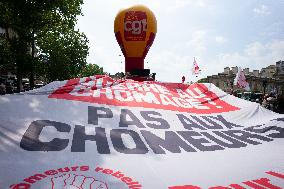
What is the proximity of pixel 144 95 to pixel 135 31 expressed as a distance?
33.1 ft

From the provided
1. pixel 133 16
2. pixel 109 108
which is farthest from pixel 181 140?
pixel 133 16

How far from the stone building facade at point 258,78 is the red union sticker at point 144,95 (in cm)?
8204

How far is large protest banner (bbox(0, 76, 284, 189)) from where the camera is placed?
12.3 ft

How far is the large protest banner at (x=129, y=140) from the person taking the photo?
376 centimetres

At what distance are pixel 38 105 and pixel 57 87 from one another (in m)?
1.00

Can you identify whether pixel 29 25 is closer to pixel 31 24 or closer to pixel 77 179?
pixel 31 24

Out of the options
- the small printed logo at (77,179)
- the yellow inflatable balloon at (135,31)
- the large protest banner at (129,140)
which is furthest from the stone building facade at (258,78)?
the small printed logo at (77,179)

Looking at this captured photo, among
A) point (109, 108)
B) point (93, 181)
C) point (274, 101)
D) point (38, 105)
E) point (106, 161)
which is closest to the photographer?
point (93, 181)

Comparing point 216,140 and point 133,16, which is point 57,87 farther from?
point 133,16

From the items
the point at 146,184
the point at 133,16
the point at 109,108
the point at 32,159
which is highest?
the point at 133,16

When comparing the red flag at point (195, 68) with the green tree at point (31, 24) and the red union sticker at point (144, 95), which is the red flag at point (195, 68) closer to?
the green tree at point (31, 24)

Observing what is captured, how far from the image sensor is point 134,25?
1588cm

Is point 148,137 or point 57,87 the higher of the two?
point 57,87

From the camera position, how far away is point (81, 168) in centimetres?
382
